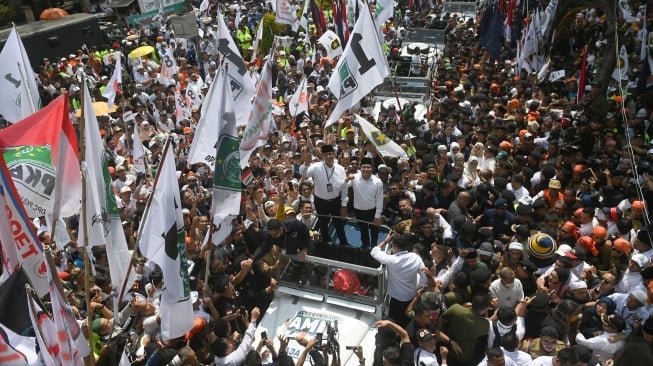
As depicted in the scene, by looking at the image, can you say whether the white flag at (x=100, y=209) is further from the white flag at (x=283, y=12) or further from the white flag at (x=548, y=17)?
the white flag at (x=548, y=17)

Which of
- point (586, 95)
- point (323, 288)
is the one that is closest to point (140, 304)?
point (323, 288)

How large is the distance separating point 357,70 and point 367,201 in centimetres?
239

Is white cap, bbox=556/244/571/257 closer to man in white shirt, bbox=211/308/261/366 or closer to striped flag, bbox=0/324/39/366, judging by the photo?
man in white shirt, bbox=211/308/261/366

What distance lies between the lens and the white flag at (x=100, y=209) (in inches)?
223

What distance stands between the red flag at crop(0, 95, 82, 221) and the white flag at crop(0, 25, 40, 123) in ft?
6.79

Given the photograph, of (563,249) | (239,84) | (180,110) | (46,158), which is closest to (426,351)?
(563,249)

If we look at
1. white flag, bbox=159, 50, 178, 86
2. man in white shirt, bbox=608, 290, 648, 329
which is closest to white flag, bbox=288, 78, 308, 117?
white flag, bbox=159, 50, 178, 86

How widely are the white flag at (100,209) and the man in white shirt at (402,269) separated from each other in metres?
2.76

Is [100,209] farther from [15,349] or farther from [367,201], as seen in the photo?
[367,201]

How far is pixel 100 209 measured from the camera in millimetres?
5730

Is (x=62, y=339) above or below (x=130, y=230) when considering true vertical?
above

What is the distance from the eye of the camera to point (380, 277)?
18.7 feet

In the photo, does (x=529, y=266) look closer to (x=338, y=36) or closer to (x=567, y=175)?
(x=567, y=175)

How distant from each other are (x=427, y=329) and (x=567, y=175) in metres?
4.29
